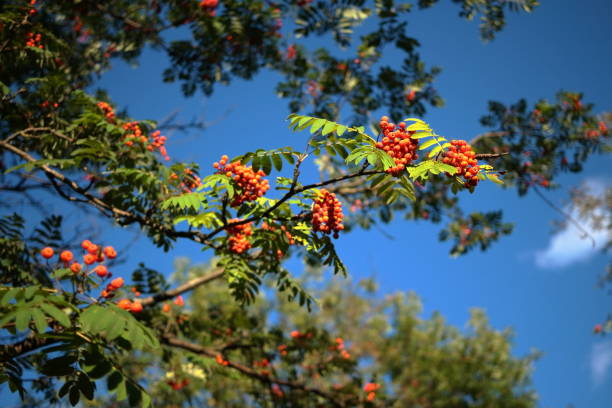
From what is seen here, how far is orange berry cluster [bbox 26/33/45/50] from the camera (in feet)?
13.4

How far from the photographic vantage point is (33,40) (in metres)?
4.12

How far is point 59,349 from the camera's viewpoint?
7.14 feet

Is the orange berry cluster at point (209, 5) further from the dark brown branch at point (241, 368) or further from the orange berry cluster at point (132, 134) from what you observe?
the dark brown branch at point (241, 368)

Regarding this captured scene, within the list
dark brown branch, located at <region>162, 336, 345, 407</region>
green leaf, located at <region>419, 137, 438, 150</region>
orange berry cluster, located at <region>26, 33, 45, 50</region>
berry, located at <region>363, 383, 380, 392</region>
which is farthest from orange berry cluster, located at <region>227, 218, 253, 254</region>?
berry, located at <region>363, 383, 380, 392</region>

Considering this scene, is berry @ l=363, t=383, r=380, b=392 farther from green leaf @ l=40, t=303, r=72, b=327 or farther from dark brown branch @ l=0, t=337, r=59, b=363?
green leaf @ l=40, t=303, r=72, b=327

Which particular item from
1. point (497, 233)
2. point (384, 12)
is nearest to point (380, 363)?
point (497, 233)

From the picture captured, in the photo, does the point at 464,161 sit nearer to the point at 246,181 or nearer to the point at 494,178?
the point at 494,178

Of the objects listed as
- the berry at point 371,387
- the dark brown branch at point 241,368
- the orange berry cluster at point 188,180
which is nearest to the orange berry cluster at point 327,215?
the orange berry cluster at point 188,180

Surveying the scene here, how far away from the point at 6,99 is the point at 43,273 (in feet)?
5.52

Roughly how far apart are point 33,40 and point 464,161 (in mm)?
4262

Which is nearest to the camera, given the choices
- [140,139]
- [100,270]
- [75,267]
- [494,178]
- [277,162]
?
[494,178]

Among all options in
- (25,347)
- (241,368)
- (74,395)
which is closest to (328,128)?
(74,395)

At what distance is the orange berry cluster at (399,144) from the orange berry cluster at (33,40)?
3.68m

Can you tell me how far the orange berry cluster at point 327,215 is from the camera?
2.64 meters
